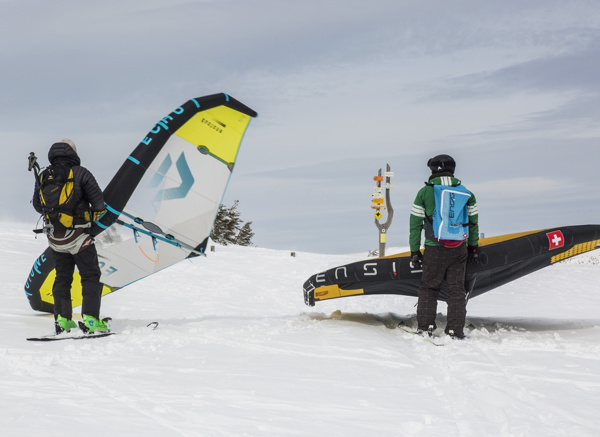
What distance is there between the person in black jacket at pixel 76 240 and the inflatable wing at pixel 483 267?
2.27 m

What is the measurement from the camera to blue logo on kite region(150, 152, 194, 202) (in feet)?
20.7

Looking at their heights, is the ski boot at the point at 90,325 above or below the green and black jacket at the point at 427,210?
below

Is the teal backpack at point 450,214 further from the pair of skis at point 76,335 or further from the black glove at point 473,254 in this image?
the pair of skis at point 76,335

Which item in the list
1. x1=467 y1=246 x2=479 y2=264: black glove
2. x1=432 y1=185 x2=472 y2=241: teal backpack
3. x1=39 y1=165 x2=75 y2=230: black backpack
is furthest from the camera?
x1=467 y1=246 x2=479 y2=264: black glove

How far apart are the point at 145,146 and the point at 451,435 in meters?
4.31

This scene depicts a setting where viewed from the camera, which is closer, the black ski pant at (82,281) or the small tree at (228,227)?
the black ski pant at (82,281)

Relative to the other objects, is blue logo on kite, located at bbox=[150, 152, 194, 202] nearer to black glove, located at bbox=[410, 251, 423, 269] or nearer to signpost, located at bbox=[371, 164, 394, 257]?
black glove, located at bbox=[410, 251, 423, 269]

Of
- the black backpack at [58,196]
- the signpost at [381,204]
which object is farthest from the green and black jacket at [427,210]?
the signpost at [381,204]

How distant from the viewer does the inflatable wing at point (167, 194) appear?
6.11 metres

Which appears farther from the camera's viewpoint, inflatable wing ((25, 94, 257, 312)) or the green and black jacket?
inflatable wing ((25, 94, 257, 312))

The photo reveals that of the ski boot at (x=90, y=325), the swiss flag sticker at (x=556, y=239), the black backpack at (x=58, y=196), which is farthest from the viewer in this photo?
the swiss flag sticker at (x=556, y=239)

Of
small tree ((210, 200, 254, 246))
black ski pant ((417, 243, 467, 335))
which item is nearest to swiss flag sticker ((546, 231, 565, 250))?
black ski pant ((417, 243, 467, 335))

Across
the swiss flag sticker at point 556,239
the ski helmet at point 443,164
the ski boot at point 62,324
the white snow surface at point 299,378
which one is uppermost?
the ski helmet at point 443,164

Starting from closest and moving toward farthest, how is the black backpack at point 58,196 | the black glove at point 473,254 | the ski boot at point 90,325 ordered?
the black backpack at point 58,196, the ski boot at point 90,325, the black glove at point 473,254
